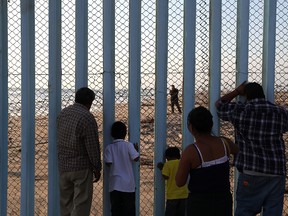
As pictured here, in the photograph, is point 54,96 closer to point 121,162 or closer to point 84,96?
point 84,96

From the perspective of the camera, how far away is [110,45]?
418 cm

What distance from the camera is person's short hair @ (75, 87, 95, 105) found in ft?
13.1

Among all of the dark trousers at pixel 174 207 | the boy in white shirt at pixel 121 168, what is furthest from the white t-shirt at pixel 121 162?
the dark trousers at pixel 174 207

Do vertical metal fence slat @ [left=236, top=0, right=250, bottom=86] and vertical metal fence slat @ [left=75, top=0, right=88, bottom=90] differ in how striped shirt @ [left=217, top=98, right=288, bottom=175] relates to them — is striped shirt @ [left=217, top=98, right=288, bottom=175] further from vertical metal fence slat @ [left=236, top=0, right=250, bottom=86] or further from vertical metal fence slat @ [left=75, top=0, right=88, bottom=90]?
vertical metal fence slat @ [left=75, top=0, right=88, bottom=90]

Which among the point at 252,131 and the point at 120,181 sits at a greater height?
the point at 252,131

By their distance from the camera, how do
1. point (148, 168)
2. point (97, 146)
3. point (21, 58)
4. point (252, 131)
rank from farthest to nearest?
point (148, 168) → point (21, 58) → point (97, 146) → point (252, 131)

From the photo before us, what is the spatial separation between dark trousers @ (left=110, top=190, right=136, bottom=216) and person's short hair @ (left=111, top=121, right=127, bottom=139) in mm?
506

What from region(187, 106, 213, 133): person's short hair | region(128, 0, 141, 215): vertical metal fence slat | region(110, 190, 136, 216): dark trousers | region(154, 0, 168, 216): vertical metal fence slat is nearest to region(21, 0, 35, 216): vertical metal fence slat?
region(110, 190, 136, 216): dark trousers

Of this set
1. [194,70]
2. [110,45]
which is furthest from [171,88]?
[110,45]

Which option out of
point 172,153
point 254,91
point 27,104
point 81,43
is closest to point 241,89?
point 254,91

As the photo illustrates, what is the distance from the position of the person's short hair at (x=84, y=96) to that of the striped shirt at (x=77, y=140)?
44 mm

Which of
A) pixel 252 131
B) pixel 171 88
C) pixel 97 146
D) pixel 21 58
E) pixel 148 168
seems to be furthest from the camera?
pixel 148 168

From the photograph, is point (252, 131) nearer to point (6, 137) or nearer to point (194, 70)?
point (194, 70)

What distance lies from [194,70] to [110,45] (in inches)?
31.4
